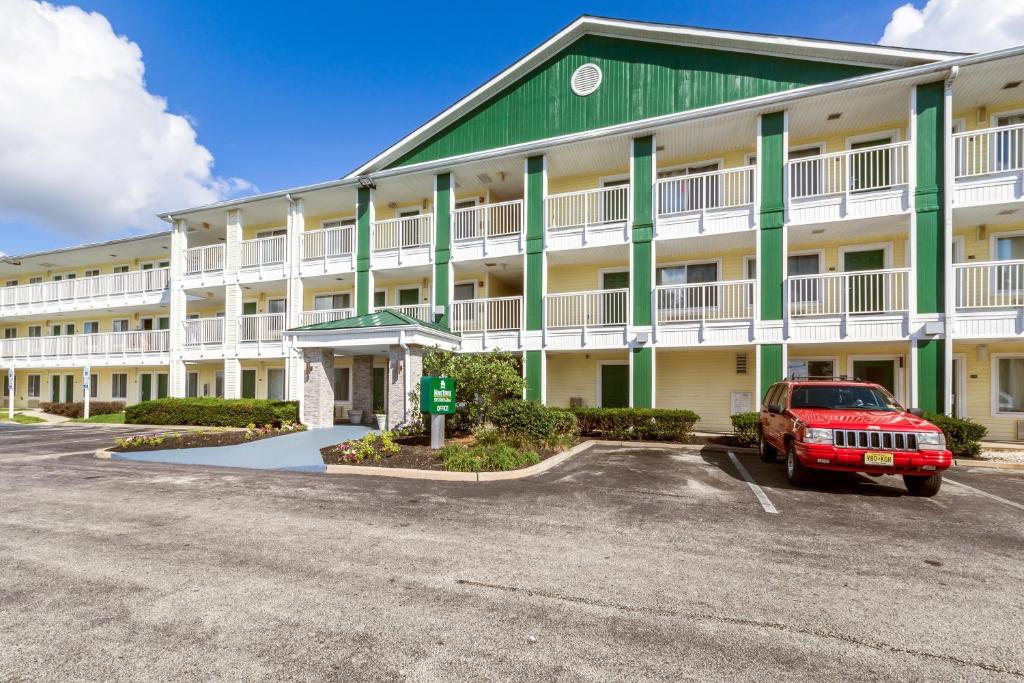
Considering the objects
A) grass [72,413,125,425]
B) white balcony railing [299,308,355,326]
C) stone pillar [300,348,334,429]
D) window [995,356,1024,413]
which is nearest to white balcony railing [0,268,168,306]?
grass [72,413,125,425]

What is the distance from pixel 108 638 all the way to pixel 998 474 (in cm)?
1445

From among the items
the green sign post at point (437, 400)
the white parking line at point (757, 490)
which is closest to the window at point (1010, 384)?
the white parking line at point (757, 490)

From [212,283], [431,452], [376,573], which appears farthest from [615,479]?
[212,283]

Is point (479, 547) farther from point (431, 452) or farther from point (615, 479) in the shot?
point (431, 452)

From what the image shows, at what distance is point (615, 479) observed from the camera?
8703mm

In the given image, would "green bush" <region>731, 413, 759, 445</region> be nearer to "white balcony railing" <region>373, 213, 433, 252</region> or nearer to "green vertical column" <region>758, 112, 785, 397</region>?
"green vertical column" <region>758, 112, 785, 397</region>

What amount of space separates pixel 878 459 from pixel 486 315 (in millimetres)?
12686

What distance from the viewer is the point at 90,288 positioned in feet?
87.7

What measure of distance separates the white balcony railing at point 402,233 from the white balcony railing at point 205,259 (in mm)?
8892

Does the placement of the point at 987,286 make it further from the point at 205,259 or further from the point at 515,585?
the point at 205,259

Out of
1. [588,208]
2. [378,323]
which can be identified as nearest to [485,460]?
[378,323]

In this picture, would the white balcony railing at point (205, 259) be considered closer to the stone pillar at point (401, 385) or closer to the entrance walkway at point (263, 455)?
the entrance walkway at point (263, 455)

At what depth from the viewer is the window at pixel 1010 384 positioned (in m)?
13.6

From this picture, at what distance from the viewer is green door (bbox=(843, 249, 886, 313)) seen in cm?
1334
